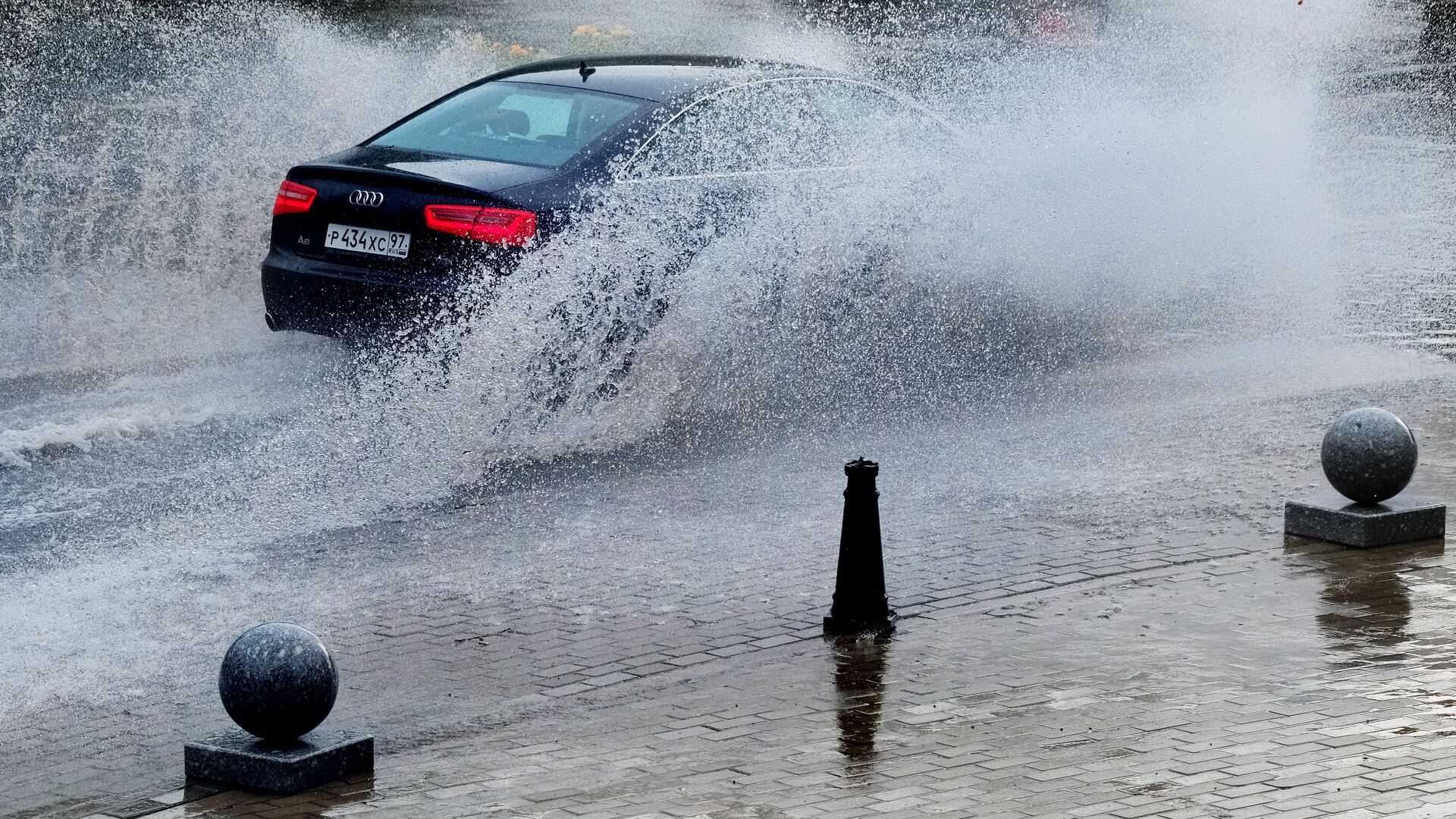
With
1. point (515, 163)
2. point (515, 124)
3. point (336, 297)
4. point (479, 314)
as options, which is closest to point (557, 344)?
point (479, 314)

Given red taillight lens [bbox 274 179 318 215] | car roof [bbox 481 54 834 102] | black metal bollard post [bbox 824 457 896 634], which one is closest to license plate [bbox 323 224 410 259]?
red taillight lens [bbox 274 179 318 215]

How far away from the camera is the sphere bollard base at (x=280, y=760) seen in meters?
5.43

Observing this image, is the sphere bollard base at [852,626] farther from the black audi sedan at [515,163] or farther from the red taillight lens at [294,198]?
the red taillight lens at [294,198]

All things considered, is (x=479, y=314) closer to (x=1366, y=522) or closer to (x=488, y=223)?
(x=488, y=223)

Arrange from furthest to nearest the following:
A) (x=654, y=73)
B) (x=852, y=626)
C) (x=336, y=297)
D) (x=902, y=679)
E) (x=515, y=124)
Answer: (x=654, y=73) < (x=515, y=124) < (x=336, y=297) < (x=852, y=626) < (x=902, y=679)

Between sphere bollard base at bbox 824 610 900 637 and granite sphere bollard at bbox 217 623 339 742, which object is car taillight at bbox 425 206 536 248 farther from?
granite sphere bollard at bbox 217 623 339 742

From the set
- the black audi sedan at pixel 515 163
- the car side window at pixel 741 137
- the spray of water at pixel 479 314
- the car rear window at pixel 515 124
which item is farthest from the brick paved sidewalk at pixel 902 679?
the car rear window at pixel 515 124

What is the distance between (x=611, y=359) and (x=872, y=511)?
3.28 meters

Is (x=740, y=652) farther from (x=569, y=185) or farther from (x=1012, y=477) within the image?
(x=569, y=185)

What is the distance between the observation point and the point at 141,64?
22859mm

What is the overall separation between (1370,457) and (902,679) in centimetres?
285

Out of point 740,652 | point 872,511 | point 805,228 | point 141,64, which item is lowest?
point 740,652

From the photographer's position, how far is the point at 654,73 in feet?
36.5

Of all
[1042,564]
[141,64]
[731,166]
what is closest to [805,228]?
[731,166]
